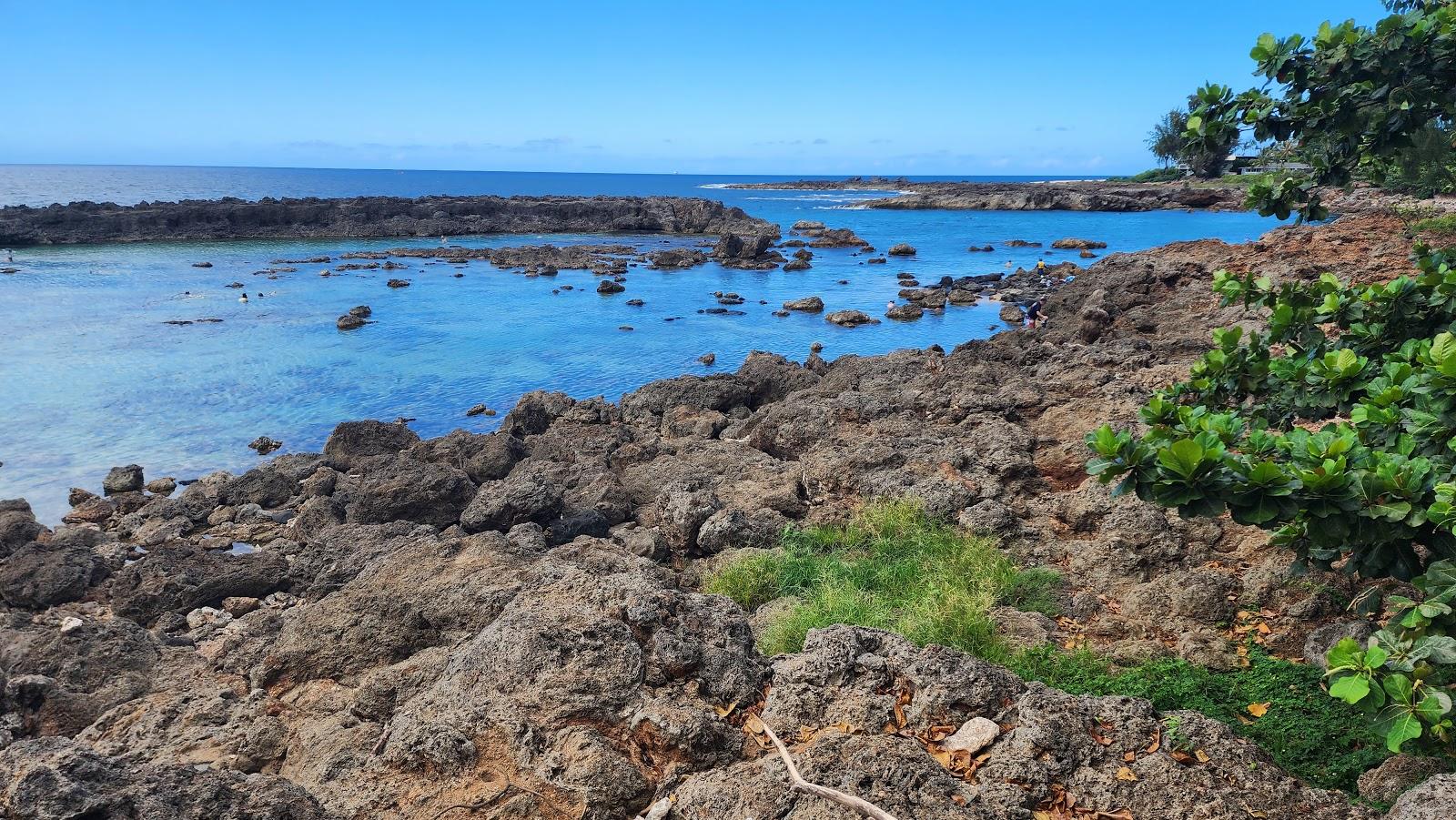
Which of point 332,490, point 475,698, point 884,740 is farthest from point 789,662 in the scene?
point 332,490

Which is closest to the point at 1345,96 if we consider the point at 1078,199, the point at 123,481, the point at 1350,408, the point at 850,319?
the point at 1350,408

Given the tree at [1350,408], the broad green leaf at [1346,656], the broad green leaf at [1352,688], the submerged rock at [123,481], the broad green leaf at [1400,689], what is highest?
the tree at [1350,408]

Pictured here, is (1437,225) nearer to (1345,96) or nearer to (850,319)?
(850,319)

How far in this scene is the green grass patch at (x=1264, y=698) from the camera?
17.5 feet

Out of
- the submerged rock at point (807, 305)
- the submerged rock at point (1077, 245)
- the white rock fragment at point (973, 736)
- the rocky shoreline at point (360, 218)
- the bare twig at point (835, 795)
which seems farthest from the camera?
the rocky shoreline at point (360, 218)

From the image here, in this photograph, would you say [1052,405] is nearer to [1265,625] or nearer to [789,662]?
[1265,625]

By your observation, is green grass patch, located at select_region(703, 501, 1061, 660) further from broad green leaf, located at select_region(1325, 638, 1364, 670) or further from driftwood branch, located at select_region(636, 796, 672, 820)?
broad green leaf, located at select_region(1325, 638, 1364, 670)

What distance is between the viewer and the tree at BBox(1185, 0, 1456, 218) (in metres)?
5.25

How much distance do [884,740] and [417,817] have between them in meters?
2.55

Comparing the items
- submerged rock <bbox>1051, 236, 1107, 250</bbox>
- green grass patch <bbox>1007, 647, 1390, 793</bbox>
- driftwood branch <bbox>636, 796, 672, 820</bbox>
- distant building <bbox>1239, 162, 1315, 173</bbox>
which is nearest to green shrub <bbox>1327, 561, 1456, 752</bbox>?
green grass patch <bbox>1007, 647, 1390, 793</bbox>

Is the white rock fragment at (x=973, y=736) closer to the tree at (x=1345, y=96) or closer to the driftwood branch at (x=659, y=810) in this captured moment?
the driftwood branch at (x=659, y=810)

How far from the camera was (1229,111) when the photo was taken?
19.4 ft

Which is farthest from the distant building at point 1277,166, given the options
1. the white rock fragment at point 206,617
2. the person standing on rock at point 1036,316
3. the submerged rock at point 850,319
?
the submerged rock at point 850,319

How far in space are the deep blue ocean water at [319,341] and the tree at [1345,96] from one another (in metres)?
19.6
